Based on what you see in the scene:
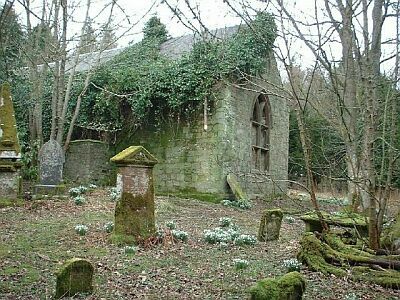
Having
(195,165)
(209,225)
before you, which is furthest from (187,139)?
(209,225)

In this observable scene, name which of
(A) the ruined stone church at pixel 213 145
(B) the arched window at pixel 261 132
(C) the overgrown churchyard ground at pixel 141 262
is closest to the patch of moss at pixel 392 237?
(C) the overgrown churchyard ground at pixel 141 262

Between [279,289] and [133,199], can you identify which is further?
[133,199]

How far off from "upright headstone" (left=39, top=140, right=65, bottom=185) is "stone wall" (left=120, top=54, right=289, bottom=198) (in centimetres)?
363

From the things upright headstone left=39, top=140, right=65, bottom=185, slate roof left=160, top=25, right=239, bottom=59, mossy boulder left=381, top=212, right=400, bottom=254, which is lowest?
mossy boulder left=381, top=212, right=400, bottom=254

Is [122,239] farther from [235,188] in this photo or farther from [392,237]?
[235,188]

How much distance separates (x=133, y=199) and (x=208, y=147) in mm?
6961

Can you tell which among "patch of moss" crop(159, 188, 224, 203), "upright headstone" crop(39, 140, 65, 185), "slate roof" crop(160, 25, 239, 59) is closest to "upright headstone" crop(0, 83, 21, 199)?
"upright headstone" crop(39, 140, 65, 185)

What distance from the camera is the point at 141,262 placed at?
19.9ft

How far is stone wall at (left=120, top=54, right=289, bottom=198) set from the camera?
45.2 feet

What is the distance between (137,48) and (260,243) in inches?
429

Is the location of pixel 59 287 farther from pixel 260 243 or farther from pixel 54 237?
pixel 260 243

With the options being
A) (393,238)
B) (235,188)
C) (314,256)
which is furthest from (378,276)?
(235,188)

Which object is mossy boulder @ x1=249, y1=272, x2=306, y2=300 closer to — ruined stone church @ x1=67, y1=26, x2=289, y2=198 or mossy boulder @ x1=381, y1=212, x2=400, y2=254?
mossy boulder @ x1=381, y1=212, x2=400, y2=254

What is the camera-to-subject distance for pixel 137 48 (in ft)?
55.0
